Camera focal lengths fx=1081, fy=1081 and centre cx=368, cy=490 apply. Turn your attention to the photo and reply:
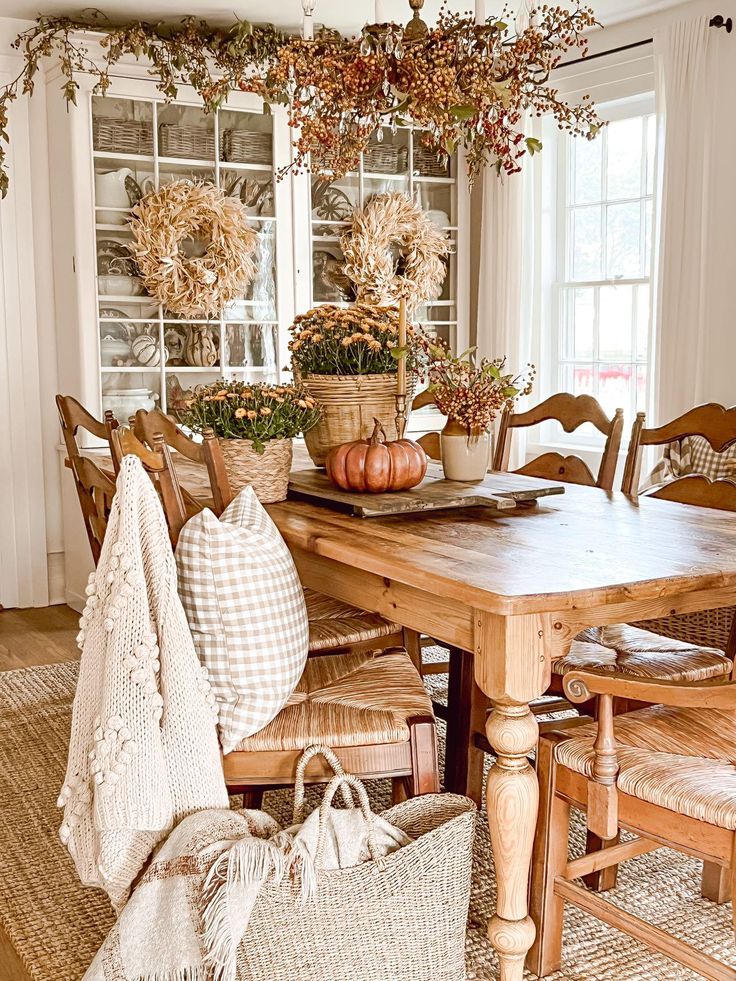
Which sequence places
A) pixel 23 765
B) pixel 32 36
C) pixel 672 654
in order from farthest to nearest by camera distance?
pixel 32 36
pixel 23 765
pixel 672 654

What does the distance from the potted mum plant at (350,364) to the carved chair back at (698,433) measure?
0.69 meters

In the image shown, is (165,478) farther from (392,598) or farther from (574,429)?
(574,429)

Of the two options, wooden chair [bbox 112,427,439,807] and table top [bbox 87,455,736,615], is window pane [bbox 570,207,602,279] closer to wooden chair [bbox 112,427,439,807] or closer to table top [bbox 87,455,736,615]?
table top [bbox 87,455,736,615]

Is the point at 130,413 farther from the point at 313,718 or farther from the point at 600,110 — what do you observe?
the point at 313,718

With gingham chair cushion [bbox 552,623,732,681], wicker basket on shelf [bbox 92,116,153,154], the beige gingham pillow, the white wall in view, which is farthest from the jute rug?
wicker basket on shelf [bbox 92,116,153,154]

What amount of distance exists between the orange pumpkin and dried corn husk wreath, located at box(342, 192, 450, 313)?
269 cm

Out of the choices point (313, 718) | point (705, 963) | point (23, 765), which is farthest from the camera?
point (23, 765)

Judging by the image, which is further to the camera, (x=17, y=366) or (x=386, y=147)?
(x=386, y=147)

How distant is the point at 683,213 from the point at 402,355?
2.29 meters

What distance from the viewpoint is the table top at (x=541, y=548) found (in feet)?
5.89

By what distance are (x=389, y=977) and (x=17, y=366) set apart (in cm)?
375

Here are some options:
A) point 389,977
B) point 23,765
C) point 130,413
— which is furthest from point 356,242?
point 389,977

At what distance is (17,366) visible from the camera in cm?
489

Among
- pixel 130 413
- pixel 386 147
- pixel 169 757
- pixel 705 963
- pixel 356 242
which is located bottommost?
pixel 705 963
